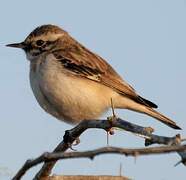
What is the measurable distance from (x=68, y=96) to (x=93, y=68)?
4.25 ft

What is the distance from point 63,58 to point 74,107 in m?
1.09

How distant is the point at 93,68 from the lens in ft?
32.3

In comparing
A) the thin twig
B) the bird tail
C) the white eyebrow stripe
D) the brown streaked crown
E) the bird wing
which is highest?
the brown streaked crown

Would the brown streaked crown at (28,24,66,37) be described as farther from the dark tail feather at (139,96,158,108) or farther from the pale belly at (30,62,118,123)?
the dark tail feather at (139,96,158,108)

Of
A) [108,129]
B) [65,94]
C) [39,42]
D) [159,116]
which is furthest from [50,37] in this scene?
[108,129]

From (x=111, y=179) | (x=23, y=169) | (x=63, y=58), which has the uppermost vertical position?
(x=63, y=58)

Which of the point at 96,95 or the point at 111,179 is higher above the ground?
the point at 96,95

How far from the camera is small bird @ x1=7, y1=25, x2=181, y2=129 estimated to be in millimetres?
8734

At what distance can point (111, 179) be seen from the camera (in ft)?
15.1

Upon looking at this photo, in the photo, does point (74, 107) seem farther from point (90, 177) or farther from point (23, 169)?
point (23, 169)

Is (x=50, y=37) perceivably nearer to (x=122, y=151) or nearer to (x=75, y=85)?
(x=75, y=85)

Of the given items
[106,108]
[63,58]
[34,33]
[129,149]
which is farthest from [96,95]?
[129,149]

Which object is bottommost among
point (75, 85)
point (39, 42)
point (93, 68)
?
point (75, 85)

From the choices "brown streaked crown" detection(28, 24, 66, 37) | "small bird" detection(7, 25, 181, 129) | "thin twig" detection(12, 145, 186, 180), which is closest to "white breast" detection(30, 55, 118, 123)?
"small bird" detection(7, 25, 181, 129)
